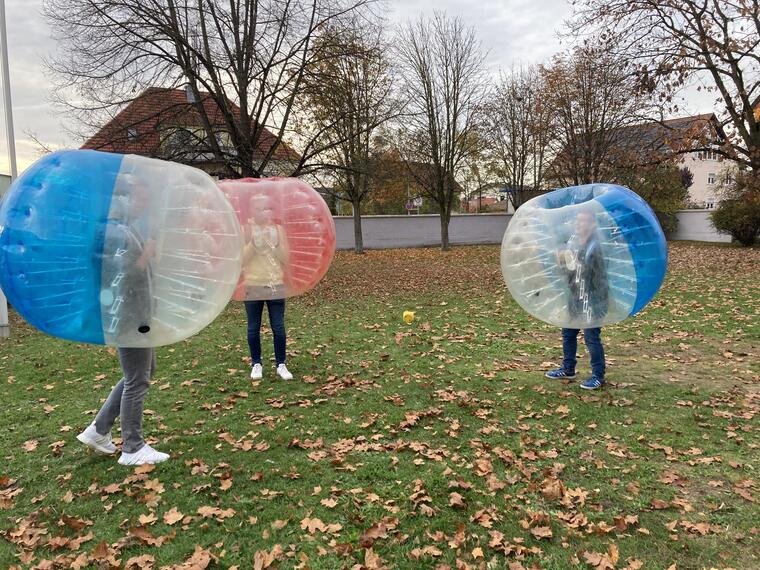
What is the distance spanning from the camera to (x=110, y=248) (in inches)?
127

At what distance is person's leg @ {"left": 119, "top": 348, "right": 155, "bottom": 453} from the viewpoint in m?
3.84

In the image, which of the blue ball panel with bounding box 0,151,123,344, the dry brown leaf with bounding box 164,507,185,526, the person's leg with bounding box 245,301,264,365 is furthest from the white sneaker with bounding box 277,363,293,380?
the blue ball panel with bounding box 0,151,123,344

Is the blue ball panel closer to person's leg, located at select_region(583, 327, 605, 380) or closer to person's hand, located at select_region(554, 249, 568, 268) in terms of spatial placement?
person's hand, located at select_region(554, 249, 568, 268)

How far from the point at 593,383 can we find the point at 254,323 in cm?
383

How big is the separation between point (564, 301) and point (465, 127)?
24074 millimetres

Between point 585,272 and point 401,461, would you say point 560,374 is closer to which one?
point 585,272

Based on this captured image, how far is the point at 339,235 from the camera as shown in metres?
30.9

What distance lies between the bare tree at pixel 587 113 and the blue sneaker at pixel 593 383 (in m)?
19.8

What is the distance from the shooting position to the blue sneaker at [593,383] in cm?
559

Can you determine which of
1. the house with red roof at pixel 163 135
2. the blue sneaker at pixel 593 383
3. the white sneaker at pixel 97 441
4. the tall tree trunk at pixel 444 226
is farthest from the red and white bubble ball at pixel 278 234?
the tall tree trunk at pixel 444 226

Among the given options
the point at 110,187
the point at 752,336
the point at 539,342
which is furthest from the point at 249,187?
the point at 752,336

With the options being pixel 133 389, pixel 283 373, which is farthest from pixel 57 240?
pixel 283 373

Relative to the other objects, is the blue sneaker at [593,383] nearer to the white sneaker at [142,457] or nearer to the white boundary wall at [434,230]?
the white sneaker at [142,457]

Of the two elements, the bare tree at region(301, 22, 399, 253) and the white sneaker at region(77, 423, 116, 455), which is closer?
the white sneaker at region(77, 423, 116, 455)
